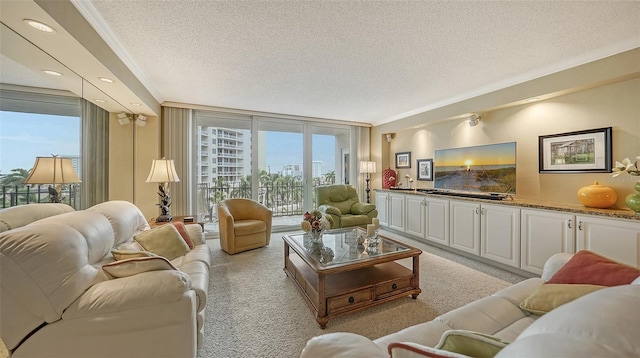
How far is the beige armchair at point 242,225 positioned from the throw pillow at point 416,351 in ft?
10.2

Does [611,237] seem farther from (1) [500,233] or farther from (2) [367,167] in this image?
(2) [367,167]

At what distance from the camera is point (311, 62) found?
258 cm

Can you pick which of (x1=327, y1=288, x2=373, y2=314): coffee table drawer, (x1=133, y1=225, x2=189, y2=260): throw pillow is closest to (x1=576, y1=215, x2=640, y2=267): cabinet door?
(x1=327, y1=288, x2=373, y2=314): coffee table drawer

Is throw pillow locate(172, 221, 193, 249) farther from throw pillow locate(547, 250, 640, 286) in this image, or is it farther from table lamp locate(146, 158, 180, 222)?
throw pillow locate(547, 250, 640, 286)

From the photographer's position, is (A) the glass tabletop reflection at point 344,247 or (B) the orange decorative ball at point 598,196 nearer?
(A) the glass tabletop reflection at point 344,247

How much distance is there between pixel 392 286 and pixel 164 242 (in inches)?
85.8

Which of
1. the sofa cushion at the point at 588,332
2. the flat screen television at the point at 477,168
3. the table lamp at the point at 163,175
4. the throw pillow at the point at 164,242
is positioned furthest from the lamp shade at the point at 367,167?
the sofa cushion at the point at 588,332

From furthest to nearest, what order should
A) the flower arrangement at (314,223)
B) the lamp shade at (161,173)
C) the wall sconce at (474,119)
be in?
the wall sconce at (474,119) → the lamp shade at (161,173) → the flower arrangement at (314,223)

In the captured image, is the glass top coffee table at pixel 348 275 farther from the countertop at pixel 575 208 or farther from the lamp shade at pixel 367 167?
the lamp shade at pixel 367 167

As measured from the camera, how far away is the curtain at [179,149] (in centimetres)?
405

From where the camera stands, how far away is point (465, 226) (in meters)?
3.40

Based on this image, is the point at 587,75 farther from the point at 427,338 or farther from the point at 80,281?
the point at 80,281

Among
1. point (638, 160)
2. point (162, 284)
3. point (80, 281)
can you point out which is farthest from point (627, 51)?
point (80, 281)

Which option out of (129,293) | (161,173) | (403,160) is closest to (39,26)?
(129,293)
